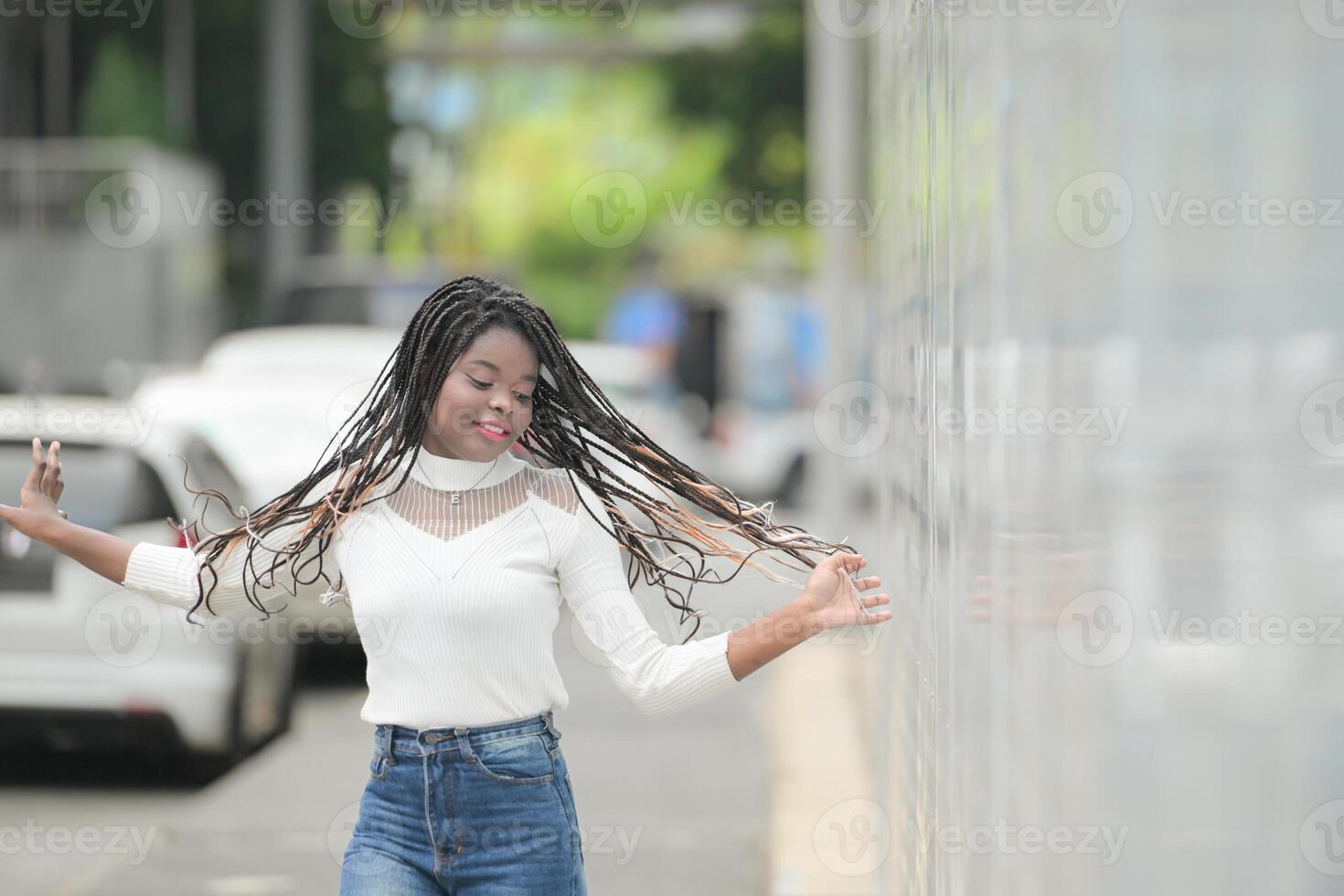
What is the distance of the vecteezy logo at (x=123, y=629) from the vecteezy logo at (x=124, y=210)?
10232mm

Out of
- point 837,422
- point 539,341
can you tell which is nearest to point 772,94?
point 837,422

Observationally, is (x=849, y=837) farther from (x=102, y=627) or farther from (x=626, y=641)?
(x=626, y=641)

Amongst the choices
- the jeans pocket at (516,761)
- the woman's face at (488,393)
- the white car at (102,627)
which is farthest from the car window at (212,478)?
the jeans pocket at (516,761)

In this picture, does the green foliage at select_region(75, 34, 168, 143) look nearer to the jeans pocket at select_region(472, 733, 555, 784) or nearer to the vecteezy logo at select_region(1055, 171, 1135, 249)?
the jeans pocket at select_region(472, 733, 555, 784)

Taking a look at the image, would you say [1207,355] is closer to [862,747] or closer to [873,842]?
[873,842]

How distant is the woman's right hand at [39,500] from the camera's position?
2.89 metres

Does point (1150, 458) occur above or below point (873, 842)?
above

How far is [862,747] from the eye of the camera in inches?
310

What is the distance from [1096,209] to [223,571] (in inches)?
61.1

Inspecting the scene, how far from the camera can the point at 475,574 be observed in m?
2.76

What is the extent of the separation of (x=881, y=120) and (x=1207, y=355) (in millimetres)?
3987

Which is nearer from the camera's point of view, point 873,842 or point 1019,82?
point 1019,82

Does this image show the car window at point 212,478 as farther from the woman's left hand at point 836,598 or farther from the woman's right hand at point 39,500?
the woman's left hand at point 836,598

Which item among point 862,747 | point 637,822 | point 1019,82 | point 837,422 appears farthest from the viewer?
point 837,422
